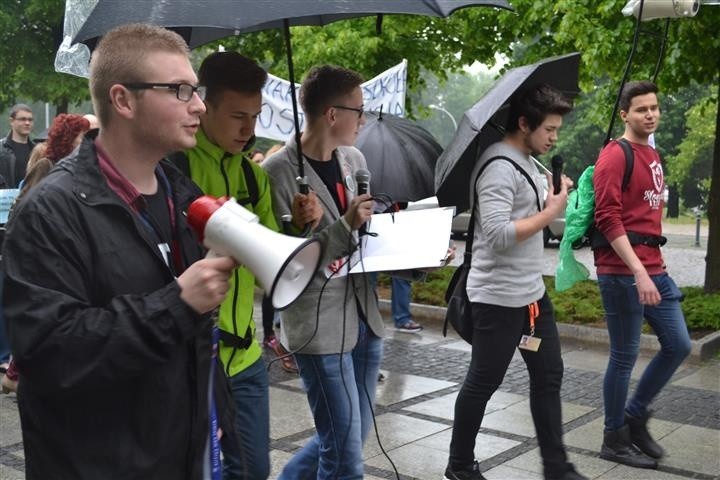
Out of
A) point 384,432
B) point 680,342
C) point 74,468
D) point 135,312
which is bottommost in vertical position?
point 384,432

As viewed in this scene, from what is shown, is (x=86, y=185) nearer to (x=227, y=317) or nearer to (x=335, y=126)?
(x=227, y=317)

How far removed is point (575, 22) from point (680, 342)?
5.79 m

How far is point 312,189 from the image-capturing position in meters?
3.64

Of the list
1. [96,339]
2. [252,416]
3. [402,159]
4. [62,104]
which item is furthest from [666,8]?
[62,104]

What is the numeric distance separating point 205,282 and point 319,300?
154 cm

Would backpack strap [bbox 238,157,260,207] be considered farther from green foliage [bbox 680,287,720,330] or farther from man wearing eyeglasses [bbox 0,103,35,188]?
green foliage [bbox 680,287,720,330]

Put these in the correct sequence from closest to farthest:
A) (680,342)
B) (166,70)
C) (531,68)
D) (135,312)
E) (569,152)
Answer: (135,312), (166,70), (531,68), (680,342), (569,152)

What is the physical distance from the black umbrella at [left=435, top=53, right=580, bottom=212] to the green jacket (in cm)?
124

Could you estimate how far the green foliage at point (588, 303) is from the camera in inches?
361

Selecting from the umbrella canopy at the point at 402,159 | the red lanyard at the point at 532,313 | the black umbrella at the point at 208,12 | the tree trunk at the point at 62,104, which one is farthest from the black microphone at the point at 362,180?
the tree trunk at the point at 62,104

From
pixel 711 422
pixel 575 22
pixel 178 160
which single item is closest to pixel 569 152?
pixel 575 22

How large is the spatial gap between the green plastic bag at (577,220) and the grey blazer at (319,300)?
6.51ft

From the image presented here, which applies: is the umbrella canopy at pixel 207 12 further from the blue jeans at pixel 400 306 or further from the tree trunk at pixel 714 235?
the tree trunk at pixel 714 235

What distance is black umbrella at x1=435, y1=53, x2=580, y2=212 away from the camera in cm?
417
